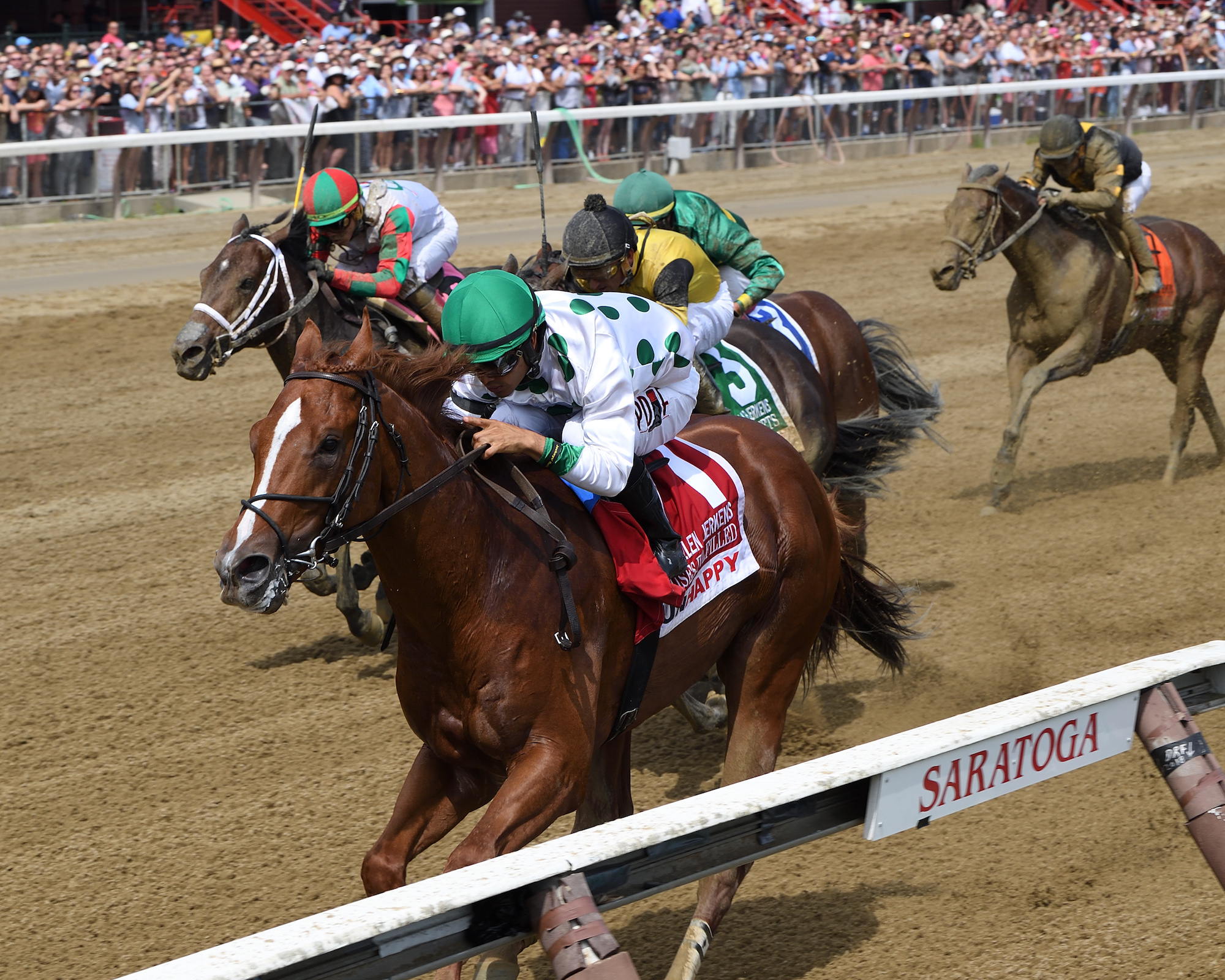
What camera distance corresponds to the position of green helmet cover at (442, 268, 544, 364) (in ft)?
10.2

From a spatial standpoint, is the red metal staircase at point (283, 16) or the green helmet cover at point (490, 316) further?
the red metal staircase at point (283, 16)

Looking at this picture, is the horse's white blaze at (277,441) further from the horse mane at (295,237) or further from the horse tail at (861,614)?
the horse mane at (295,237)

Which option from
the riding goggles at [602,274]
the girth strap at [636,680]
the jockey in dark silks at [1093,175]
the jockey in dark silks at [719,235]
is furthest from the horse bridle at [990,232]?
the girth strap at [636,680]

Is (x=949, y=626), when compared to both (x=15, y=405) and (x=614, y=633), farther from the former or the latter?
(x=15, y=405)

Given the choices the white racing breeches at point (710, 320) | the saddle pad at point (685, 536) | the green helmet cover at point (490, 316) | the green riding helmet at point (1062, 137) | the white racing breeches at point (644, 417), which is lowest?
the saddle pad at point (685, 536)

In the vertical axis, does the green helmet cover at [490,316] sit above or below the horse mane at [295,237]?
below

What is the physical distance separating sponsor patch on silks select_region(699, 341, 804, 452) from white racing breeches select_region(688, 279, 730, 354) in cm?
40

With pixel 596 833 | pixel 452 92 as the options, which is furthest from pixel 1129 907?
pixel 452 92

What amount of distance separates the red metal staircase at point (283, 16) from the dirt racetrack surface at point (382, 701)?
521 inches

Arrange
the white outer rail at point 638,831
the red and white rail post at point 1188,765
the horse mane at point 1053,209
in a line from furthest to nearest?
1. the horse mane at point 1053,209
2. the red and white rail post at point 1188,765
3. the white outer rail at point 638,831

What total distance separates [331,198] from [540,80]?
11.3 meters

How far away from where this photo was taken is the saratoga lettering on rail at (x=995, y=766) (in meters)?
2.50

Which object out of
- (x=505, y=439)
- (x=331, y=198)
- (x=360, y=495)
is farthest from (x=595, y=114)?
(x=360, y=495)

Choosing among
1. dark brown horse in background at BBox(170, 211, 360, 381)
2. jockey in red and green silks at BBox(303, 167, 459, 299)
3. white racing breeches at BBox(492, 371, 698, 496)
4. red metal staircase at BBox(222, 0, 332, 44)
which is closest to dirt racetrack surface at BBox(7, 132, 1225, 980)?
dark brown horse in background at BBox(170, 211, 360, 381)
